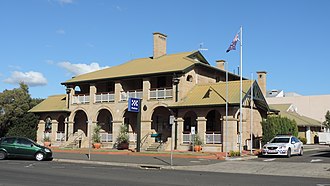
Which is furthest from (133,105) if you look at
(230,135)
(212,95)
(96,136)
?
(230,135)

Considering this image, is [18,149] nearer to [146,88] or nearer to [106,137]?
[146,88]

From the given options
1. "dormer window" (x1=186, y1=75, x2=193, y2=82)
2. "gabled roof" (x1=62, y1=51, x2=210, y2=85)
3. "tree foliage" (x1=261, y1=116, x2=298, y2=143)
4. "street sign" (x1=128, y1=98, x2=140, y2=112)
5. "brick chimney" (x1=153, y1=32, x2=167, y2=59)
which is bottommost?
"tree foliage" (x1=261, y1=116, x2=298, y2=143)

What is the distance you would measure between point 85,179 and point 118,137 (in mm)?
23924

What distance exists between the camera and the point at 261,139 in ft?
121

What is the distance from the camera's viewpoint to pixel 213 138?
3356 centimetres

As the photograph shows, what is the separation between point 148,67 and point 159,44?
4.73m

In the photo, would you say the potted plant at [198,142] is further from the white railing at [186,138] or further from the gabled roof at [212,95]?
the gabled roof at [212,95]

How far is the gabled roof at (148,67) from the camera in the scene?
37438mm

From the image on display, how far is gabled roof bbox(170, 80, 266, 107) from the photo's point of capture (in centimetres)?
3303

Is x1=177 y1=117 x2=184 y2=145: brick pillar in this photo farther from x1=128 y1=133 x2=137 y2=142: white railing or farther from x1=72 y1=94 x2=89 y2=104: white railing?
x1=72 y1=94 x2=89 y2=104: white railing

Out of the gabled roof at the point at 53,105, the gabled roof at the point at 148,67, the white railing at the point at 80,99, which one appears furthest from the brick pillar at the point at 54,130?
the gabled roof at the point at 148,67

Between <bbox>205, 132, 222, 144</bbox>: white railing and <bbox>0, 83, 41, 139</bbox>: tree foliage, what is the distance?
23.1 meters

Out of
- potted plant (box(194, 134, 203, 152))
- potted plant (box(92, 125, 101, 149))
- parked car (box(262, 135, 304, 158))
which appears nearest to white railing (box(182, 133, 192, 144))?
potted plant (box(194, 134, 203, 152))

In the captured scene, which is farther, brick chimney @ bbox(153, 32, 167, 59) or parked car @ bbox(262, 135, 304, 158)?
brick chimney @ bbox(153, 32, 167, 59)
